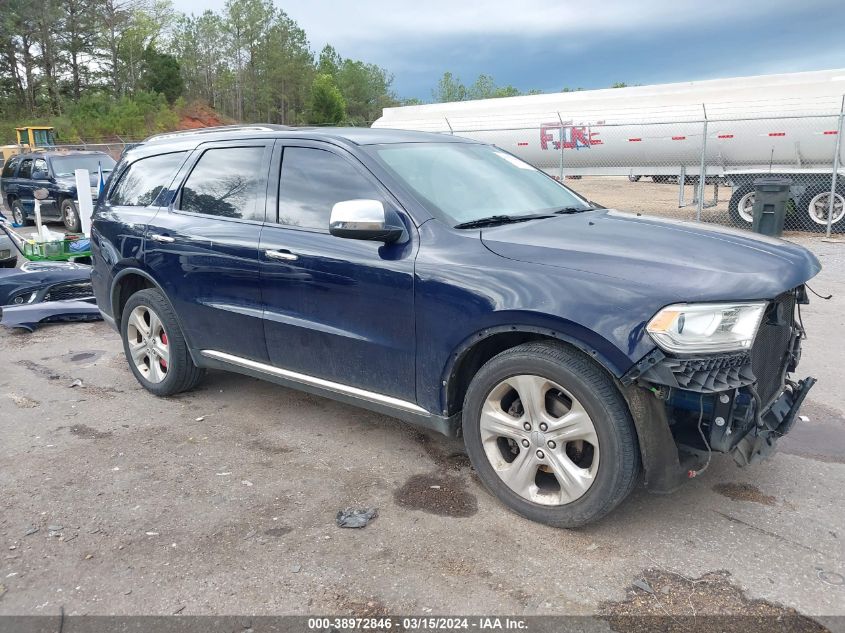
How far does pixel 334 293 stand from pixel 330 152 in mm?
834

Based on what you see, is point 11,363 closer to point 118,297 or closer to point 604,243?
point 118,297

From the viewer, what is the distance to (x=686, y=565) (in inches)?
114

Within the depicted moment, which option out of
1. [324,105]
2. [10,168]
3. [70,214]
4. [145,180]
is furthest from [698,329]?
[324,105]

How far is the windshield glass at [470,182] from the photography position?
12.0 feet

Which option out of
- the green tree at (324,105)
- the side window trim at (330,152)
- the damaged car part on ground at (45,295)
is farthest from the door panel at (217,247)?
the green tree at (324,105)

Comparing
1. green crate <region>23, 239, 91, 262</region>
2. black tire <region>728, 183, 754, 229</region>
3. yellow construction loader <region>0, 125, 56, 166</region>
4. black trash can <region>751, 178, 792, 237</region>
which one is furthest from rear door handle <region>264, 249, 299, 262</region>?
yellow construction loader <region>0, 125, 56, 166</region>

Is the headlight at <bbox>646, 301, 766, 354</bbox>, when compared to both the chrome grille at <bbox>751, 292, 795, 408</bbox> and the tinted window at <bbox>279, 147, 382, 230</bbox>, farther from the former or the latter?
the tinted window at <bbox>279, 147, 382, 230</bbox>

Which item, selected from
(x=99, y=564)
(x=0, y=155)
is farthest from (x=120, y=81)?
(x=99, y=564)

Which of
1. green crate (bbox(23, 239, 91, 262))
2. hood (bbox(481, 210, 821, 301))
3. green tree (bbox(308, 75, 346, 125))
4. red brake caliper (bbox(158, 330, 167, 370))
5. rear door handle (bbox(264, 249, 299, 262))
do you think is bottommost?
red brake caliper (bbox(158, 330, 167, 370))

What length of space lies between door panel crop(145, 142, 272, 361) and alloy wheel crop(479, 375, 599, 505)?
165 cm

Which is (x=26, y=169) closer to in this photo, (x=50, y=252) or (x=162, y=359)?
(x=50, y=252)

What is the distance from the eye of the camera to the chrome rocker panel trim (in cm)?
350

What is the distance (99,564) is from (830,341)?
19.9ft

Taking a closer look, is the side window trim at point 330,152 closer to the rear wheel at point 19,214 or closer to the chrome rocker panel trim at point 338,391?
the chrome rocker panel trim at point 338,391
